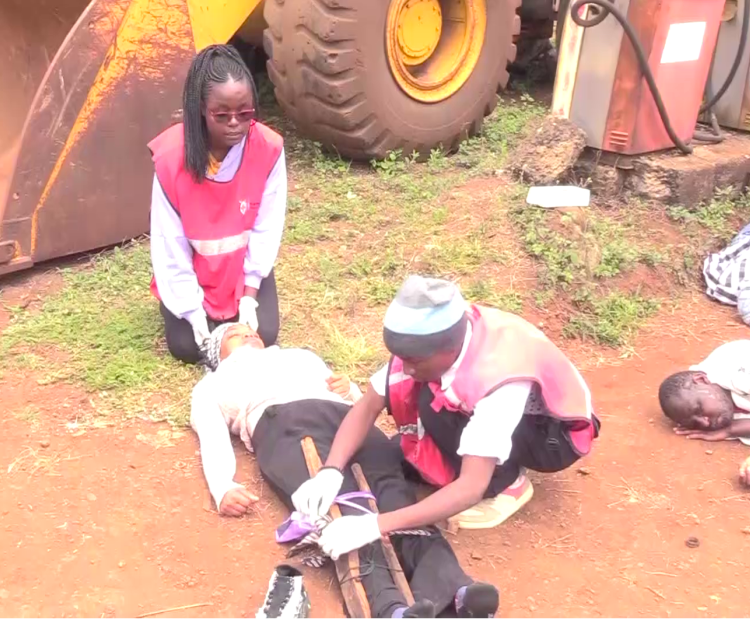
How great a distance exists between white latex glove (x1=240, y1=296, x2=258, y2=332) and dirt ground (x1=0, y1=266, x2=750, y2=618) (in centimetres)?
55

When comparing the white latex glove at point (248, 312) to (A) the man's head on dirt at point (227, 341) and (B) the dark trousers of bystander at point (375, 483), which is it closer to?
(A) the man's head on dirt at point (227, 341)

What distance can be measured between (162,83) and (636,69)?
2.32 meters

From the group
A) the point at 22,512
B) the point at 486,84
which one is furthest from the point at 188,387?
the point at 486,84

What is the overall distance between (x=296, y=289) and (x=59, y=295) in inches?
40.8

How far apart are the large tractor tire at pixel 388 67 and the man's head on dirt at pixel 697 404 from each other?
2439mm

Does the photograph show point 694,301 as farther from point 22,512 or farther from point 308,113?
point 22,512

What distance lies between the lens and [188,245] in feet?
11.8

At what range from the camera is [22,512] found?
2799mm

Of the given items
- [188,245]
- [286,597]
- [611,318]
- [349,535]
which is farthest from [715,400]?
[188,245]

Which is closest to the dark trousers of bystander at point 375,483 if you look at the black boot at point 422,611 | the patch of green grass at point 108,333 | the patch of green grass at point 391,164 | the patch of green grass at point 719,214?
the black boot at point 422,611

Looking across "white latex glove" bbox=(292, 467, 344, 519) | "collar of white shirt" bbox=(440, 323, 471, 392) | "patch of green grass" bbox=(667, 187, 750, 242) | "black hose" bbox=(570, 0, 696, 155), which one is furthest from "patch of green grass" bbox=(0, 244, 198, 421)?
"patch of green grass" bbox=(667, 187, 750, 242)

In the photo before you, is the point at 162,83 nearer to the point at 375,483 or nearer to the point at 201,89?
the point at 201,89

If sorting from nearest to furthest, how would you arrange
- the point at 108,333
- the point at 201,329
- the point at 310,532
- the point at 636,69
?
the point at 310,532
the point at 201,329
the point at 108,333
the point at 636,69

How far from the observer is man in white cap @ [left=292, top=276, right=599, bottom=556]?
2363 mm
